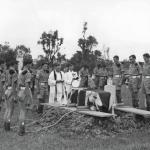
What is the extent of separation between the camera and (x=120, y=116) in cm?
1002

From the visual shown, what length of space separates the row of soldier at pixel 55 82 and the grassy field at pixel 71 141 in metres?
0.58

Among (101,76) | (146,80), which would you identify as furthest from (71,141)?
(101,76)

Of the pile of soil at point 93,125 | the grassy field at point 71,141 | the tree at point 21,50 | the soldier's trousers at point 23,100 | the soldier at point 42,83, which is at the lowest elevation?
the grassy field at point 71,141

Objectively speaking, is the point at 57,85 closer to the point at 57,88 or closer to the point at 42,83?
the point at 57,88

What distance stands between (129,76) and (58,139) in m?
4.77

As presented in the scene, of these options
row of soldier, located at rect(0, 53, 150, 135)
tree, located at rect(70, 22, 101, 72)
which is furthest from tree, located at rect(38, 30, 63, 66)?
row of soldier, located at rect(0, 53, 150, 135)

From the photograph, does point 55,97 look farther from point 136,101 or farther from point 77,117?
point 77,117

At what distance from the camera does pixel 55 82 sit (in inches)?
513

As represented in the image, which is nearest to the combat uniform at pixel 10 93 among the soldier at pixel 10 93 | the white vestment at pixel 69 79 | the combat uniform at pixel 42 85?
the soldier at pixel 10 93

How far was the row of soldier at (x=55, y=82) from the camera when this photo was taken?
877cm

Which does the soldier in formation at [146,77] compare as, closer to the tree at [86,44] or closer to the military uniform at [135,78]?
the military uniform at [135,78]

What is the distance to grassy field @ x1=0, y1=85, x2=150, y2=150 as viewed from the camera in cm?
706

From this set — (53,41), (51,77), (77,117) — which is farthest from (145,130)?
(53,41)

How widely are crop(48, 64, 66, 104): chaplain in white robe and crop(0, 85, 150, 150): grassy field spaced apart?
4245 millimetres
